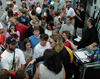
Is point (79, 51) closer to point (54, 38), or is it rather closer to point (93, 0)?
point (54, 38)

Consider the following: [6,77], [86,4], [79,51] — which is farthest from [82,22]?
[6,77]

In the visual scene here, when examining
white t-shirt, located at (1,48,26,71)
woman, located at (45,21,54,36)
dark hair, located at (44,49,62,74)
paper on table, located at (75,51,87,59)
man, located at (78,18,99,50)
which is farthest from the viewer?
woman, located at (45,21,54,36)

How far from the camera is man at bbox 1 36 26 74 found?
2.52 m

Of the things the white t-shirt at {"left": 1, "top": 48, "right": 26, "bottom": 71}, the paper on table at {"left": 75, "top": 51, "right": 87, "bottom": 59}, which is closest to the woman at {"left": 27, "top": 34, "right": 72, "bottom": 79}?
the white t-shirt at {"left": 1, "top": 48, "right": 26, "bottom": 71}

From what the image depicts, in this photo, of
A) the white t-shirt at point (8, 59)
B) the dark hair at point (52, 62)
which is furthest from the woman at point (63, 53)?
the dark hair at point (52, 62)

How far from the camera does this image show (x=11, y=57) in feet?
8.43

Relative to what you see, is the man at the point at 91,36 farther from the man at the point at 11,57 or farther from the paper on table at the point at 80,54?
the man at the point at 11,57

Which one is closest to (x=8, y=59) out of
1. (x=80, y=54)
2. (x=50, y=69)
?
(x=50, y=69)

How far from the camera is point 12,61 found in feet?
8.52

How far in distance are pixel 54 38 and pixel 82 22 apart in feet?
11.6

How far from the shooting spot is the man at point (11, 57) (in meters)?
2.52

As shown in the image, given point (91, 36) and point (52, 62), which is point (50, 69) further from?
point (91, 36)

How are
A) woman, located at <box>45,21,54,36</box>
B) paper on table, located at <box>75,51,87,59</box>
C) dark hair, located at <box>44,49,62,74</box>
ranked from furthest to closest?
woman, located at <box>45,21,54,36</box>, paper on table, located at <box>75,51,87,59</box>, dark hair, located at <box>44,49,62,74</box>

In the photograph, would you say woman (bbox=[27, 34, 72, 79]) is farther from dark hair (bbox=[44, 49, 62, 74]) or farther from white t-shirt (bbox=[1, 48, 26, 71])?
dark hair (bbox=[44, 49, 62, 74])
